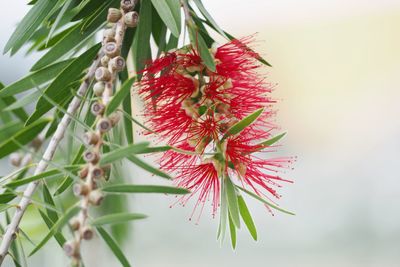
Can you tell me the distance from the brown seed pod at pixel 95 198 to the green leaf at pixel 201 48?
0.48 feet

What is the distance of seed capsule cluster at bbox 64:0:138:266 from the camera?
274mm

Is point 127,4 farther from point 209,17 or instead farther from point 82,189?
point 82,189

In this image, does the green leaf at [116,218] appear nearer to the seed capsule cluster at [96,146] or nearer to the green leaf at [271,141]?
the seed capsule cluster at [96,146]

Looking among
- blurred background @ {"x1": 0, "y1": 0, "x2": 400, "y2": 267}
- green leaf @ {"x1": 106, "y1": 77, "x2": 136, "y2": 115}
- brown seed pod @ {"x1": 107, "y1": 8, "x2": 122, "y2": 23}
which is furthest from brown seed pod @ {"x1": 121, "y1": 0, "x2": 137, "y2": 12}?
blurred background @ {"x1": 0, "y1": 0, "x2": 400, "y2": 267}

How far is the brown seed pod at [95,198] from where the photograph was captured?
0.28 m

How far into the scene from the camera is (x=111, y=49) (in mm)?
353

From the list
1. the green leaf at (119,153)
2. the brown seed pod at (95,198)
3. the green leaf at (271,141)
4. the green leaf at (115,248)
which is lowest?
the green leaf at (271,141)

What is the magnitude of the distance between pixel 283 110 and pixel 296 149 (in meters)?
0.19

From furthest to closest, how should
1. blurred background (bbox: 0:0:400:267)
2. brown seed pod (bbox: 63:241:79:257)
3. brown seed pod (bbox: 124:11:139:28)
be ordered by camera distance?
blurred background (bbox: 0:0:400:267) → brown seed pod (bbox: 124:11:139:28) → brown seed pod (bbox: 63:241:79:257)

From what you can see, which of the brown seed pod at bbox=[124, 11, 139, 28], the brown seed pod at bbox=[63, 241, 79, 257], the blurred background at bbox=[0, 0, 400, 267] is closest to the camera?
the brown seed pod at bbox=[63, 241, 79, 257]

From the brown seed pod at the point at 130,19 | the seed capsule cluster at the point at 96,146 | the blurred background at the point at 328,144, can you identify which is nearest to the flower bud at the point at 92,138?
the seed capsule cluster at the point at 96,146

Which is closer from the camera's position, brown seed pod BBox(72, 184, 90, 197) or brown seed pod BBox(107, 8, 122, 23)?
brown seed pod BBox(72, 184, 90, 197)

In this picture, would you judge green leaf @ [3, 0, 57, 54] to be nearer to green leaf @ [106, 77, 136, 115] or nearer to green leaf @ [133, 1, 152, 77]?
green leaf @ [133, 1, 152, 77]

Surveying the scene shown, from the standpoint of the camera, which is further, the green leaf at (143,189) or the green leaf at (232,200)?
the green leaf at (232,200)
